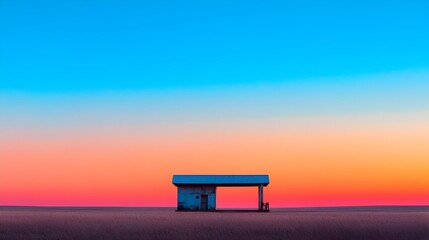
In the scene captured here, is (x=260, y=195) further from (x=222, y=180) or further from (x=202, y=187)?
(x=202, y=187)

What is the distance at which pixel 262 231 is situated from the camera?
35.9 meters

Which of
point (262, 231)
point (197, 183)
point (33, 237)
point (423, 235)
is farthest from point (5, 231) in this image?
point (197, 183)

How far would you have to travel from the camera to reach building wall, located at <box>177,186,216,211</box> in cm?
6856

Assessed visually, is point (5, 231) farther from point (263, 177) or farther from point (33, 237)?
point (263, 177)

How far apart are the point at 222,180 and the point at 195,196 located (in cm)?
297

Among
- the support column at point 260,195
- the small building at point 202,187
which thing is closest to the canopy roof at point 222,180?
the small building at point 202,187

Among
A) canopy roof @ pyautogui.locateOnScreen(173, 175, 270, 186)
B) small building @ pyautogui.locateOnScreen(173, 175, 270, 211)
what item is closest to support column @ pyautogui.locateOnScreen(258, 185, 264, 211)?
small building @ pyautogui.locateOnScreen(173, 175, 270, 211)

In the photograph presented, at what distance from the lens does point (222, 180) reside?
68.6 metres

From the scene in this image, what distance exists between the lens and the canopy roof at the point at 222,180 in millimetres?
67875

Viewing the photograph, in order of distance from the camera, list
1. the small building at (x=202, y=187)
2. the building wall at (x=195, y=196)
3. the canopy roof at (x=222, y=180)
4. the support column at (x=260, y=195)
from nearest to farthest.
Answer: the canopy roof at (x=222, y=180), the small building at (x=202, y=187), the building wall at (x=195, y=196), the support column at (x=260, y=195)

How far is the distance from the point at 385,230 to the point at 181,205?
34.0 m

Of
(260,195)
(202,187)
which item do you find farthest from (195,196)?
(260,195)

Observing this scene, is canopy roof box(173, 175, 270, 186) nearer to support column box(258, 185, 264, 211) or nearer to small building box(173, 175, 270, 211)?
small building box(173, 175, 270, 211)

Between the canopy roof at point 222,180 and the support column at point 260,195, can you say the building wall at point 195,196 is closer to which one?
the canopy roof at point 222,180
